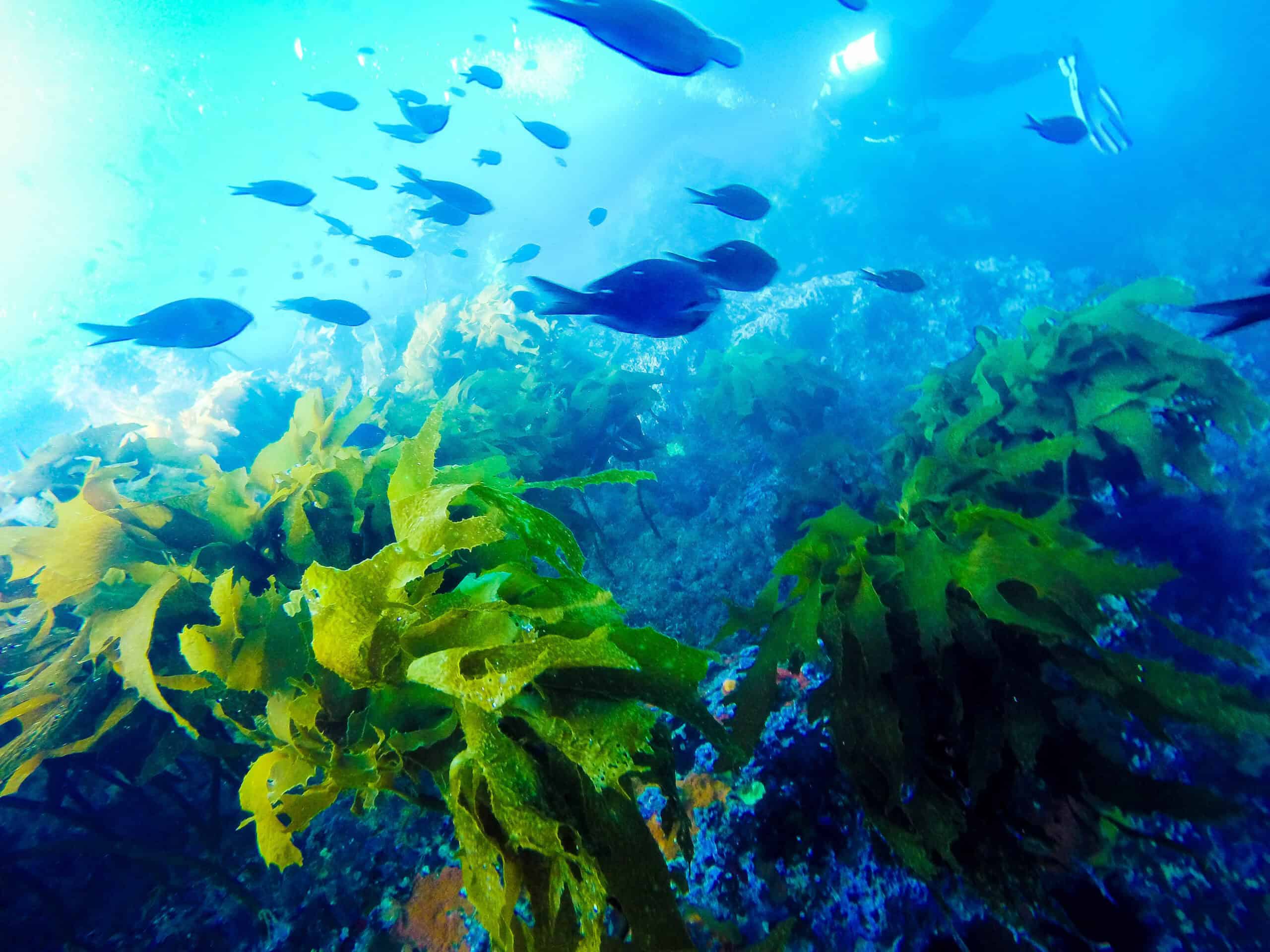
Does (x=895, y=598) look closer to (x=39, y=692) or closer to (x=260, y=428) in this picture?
(x=39, y=692)

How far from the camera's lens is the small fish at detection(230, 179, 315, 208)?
5.10 meters

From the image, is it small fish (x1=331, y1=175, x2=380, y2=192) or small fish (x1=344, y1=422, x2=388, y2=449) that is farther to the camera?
small fish (x1=331, y1=175, x2=380, y2=192)

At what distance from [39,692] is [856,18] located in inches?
1051

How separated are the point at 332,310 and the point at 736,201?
Answer: 446 centimetres

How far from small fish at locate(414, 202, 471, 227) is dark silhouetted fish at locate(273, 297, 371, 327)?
152cm

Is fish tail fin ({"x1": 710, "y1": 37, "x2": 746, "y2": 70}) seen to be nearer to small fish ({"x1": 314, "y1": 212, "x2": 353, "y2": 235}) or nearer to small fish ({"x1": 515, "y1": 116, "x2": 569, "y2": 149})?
small fish ({"x1": 515, "y1": 116, "x2": 569, "y2": 149})

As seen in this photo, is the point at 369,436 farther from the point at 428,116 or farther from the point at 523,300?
the point at 428,116

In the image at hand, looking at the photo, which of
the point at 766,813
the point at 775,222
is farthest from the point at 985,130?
the point at 766,813

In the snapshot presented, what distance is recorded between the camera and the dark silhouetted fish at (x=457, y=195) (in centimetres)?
534

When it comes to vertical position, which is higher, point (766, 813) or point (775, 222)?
point (766, 813)

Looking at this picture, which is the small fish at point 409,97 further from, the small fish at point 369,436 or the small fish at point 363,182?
the small fish at point 369,436

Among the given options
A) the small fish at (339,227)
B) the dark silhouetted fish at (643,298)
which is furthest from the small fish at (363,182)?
the dark silhouetted fish at (643,298)

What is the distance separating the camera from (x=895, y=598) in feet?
5.12

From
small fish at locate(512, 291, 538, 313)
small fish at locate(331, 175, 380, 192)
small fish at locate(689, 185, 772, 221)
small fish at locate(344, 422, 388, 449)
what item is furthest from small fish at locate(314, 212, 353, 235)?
small fish at locate(689, 185, 772, 221)
